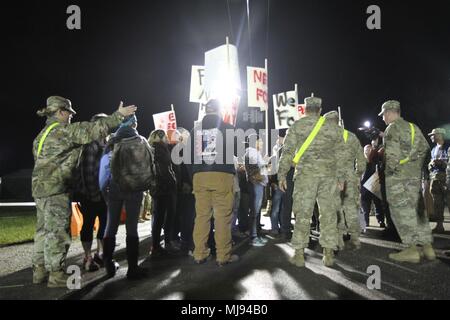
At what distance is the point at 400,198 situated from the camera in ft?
17.3

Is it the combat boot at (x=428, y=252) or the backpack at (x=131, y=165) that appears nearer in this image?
the backpack at (x=131, y=165)

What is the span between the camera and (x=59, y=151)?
167 inches

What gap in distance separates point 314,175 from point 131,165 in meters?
2.39

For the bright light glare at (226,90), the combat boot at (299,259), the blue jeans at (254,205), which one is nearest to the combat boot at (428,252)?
the combat boot at (299,259)

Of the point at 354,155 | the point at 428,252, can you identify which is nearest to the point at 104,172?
the point at 354,155

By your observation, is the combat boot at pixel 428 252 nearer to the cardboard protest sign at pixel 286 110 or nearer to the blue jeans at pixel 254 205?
the blue jeans at pixel 254 205

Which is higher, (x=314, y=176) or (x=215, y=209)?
(x=314, y=176)

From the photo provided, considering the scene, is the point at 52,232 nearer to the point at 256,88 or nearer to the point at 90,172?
the point at 90,172

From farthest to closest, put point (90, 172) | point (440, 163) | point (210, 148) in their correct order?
point (440, 163)
point (210, 148)
point (90, 172)

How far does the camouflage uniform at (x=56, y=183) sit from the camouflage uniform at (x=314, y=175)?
2.38m

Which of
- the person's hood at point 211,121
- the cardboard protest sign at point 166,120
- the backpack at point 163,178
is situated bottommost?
the backpack at point 163,178

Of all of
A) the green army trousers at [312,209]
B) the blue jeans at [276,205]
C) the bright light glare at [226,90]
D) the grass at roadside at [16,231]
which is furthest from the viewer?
the bright light glare at [226,90]

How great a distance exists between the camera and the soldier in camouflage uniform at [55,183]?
163 inches

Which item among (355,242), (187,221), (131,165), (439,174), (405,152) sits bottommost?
(355,242)
